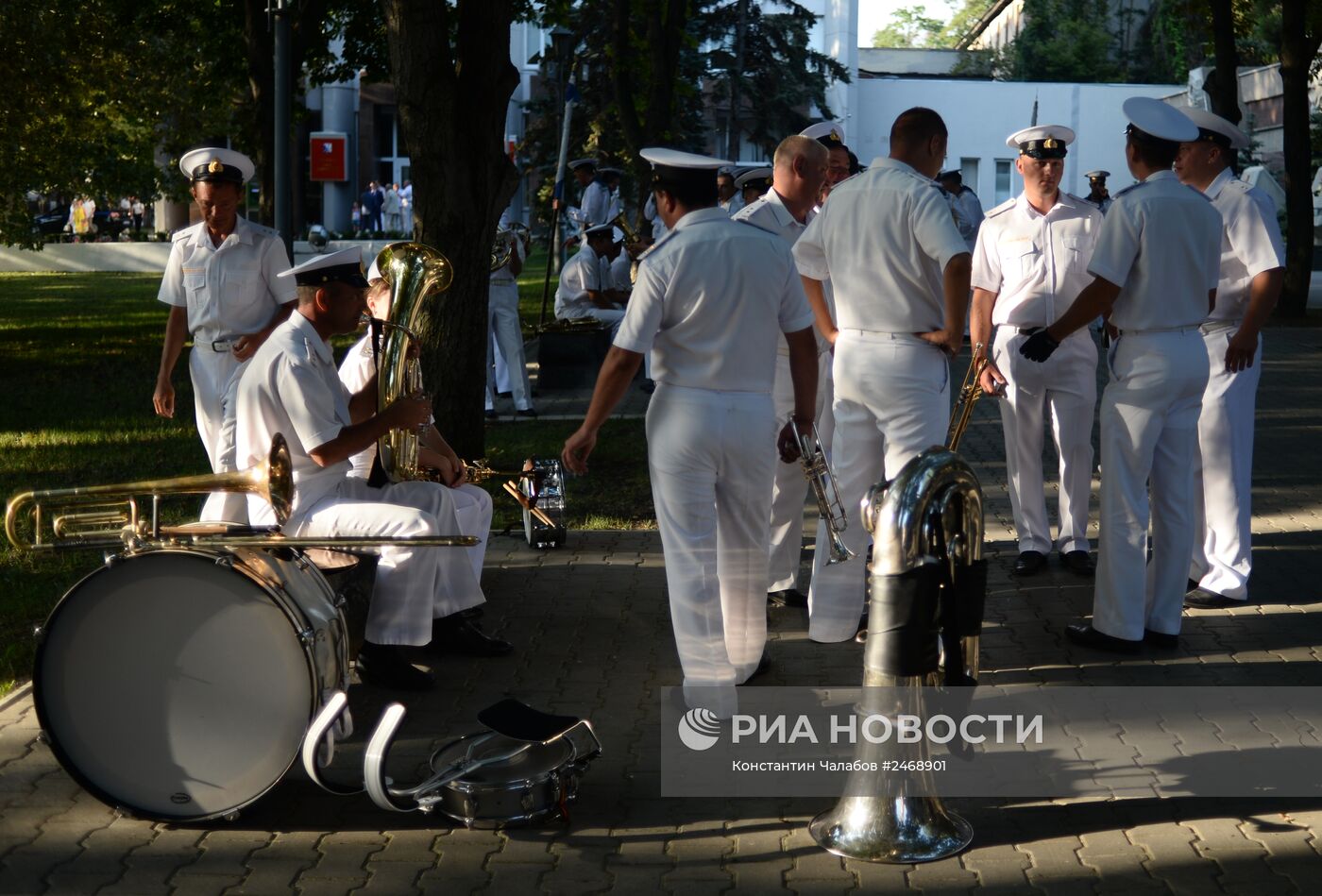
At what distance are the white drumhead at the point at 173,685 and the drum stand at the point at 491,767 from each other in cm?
21

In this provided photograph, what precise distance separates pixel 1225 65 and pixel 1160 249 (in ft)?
51.8

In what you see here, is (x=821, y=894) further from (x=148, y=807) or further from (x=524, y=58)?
(x=524, y=58)

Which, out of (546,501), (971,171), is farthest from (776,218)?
(971,171)

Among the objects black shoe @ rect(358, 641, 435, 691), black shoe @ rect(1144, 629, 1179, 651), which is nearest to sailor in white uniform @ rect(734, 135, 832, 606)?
black shoe @ rect(1144, 629, 1179, 651)

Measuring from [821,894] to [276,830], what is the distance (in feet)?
Result: 5.79

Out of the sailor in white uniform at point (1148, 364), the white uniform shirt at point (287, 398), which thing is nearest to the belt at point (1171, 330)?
the sailor in white uniform at point (1148, 364)

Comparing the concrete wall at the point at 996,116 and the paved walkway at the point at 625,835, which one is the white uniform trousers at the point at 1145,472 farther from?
the concrete wall at the point at 996,116

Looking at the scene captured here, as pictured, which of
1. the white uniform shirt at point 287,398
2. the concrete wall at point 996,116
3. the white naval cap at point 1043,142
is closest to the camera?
the white uniform shirt at point 287,398

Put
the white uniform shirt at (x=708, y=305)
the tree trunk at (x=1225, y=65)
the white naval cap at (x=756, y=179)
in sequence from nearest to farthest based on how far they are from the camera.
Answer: the white uniform shirt at (x=708, y=305)
the white naval cap at (x=756, y=179)
the tree trunk at (x=1225, y=65)

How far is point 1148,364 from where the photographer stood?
6785 millimetres

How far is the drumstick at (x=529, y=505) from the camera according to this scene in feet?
27.1

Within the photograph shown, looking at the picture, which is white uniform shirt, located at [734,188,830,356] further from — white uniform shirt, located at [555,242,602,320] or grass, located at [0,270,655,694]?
white uniform shirt, located at [555,242,602,320]

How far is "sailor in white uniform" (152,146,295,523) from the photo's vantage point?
814 cm

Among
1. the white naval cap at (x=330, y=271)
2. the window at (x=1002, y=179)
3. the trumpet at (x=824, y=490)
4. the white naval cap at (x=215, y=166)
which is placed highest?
the window at (x=1002, y=179)
